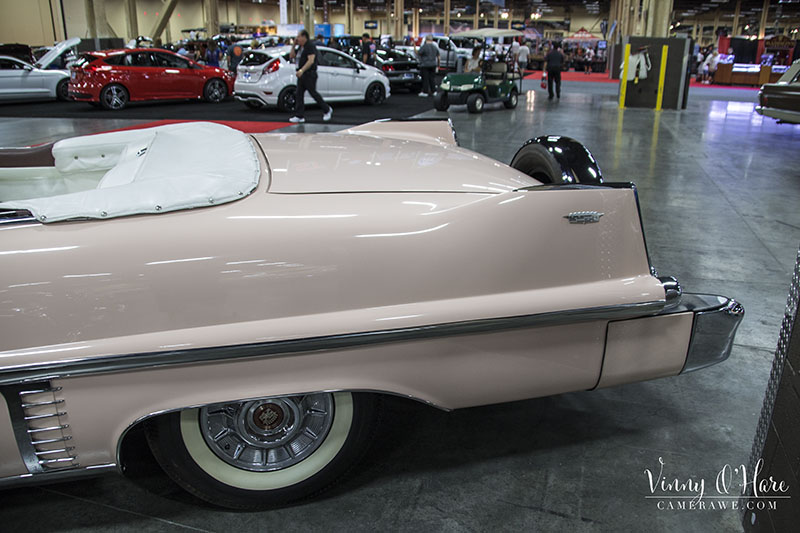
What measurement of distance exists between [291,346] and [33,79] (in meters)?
16.1

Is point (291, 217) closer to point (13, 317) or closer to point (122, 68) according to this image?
point (13, 317)

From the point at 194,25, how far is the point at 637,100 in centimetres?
3826

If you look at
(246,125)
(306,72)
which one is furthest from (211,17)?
(246,125)

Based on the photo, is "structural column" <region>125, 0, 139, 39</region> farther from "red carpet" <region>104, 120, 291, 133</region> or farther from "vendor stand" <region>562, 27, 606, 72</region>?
"vendor stand" <region>562, 27, 606, 72</region>

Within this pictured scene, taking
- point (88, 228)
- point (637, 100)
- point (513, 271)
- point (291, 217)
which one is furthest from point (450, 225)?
point (637, 100)

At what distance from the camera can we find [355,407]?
1.84m

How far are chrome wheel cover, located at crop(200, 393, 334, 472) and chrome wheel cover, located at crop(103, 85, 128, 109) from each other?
12864 millimetres

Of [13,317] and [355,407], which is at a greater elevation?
[13,317]

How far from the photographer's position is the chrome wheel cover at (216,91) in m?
14.6

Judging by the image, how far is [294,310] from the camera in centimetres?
163

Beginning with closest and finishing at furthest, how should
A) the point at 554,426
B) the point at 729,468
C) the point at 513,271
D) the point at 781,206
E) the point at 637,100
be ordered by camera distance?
1. the point at 513,271
2. the point at 729,468
3. the point at 554,426
4. the point at 781,206
5. the point at 637,100

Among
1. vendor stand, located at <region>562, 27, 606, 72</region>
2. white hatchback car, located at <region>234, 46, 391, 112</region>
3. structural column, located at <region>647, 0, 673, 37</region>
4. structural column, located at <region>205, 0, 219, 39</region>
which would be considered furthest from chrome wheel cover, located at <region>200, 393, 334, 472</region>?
vendor stand, located at <region>562, 27, 606, 72</region>

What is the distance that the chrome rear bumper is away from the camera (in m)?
2.03

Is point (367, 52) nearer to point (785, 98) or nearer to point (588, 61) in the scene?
point (785, 98)
